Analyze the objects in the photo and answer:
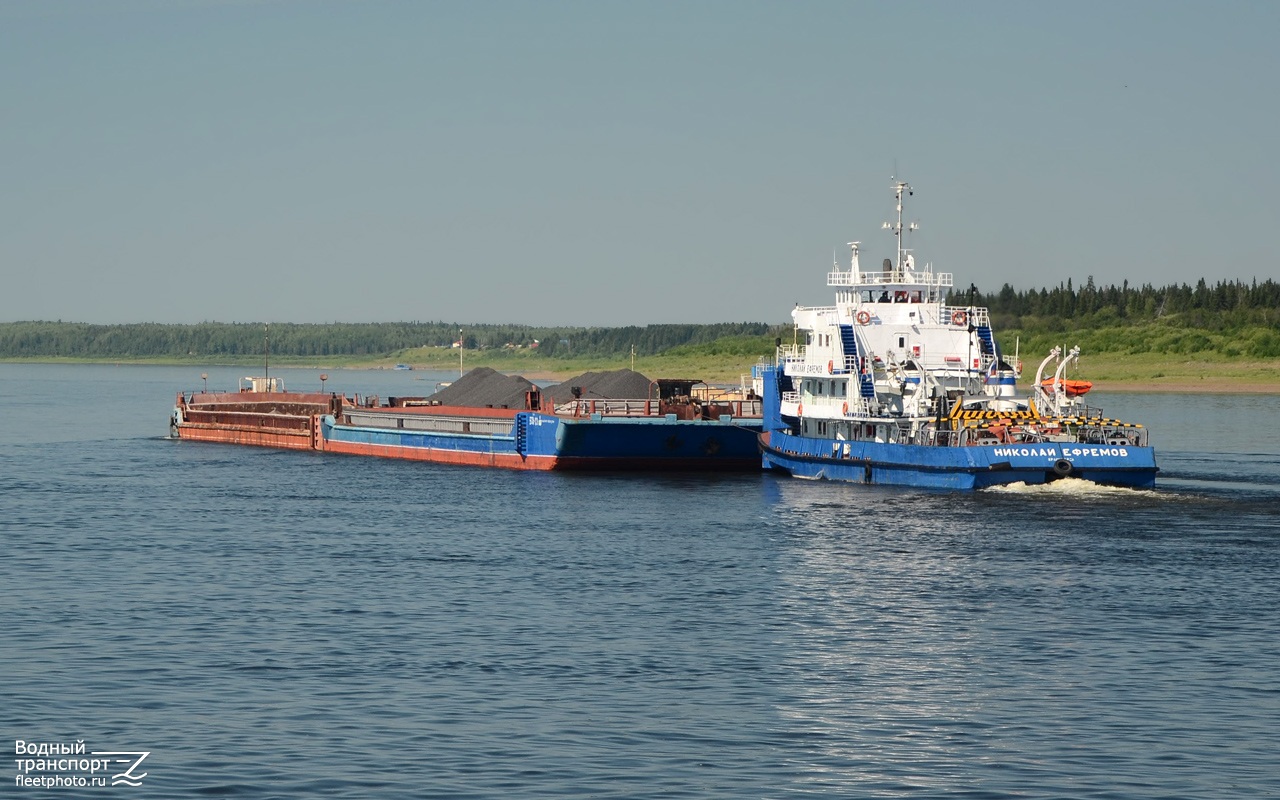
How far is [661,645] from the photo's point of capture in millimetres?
34312

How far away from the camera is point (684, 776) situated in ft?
79.8

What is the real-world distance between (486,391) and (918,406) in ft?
144

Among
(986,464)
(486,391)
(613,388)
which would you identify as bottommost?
(986,464)

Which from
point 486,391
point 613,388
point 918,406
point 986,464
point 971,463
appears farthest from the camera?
point 486,391

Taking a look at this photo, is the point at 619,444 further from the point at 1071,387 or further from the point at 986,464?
the point at 986,464

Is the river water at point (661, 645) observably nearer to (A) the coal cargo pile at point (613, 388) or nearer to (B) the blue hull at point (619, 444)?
(B) the blue hull at point (619, 444)

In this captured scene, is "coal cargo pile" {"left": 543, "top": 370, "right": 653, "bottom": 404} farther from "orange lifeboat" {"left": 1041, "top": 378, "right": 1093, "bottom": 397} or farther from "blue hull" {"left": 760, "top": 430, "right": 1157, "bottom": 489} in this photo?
"orange lifeboat" {"left": 1041, "top": 378, "right": 1093, "bottom": 397}

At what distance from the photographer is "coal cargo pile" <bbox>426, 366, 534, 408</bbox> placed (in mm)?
102494

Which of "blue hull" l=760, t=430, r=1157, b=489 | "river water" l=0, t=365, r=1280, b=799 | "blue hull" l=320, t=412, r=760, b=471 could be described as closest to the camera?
"river water" l=0, t=365, r=1280, b=799

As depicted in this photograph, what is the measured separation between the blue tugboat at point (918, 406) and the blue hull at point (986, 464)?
5 cm

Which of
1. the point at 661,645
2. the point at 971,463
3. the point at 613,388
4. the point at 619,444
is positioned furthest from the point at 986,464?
the point at 613,388

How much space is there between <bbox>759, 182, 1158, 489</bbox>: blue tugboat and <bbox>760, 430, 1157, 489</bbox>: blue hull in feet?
0.16

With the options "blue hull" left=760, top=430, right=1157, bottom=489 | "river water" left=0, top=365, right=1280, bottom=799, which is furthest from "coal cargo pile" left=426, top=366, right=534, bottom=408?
"river water" left=0, top=365, right=1280, bottom=799

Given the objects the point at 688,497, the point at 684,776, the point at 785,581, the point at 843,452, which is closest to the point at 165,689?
the point at 684,776
